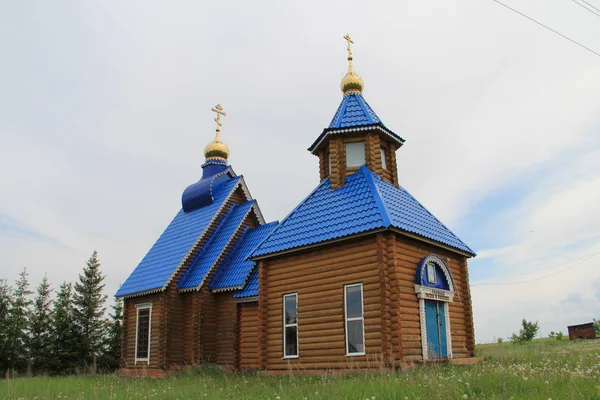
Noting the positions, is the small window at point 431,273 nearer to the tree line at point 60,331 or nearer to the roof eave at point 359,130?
the roof eave at point 359,130

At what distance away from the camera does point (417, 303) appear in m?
Answer: 13.0

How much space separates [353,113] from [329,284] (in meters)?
6.25

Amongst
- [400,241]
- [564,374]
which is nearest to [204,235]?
[400,241]

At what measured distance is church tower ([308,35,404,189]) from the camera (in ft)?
51.3

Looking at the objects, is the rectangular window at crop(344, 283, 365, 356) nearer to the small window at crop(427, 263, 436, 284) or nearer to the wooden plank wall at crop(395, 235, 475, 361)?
the wooden plank wall at crop(395, 235, 475, 361)

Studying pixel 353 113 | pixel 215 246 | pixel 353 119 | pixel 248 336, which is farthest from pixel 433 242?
pixel 215 246

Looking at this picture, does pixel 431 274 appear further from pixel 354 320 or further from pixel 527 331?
pixel 527 331

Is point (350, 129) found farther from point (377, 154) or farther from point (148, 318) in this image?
point (148, 318)

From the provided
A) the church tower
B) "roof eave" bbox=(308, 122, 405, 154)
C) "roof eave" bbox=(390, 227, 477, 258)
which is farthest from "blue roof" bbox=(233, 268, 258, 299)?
"roof eave" bbox=(390, 227, 477, 258)

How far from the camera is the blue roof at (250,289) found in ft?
56.5

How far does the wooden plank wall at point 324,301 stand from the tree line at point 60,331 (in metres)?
19.1

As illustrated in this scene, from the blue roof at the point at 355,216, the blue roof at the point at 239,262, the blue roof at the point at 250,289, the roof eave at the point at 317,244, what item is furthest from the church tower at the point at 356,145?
the blue roof at the point at 239,262

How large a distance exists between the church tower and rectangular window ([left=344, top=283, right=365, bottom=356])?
3.86 metres

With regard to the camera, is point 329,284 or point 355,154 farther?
point 355,154
